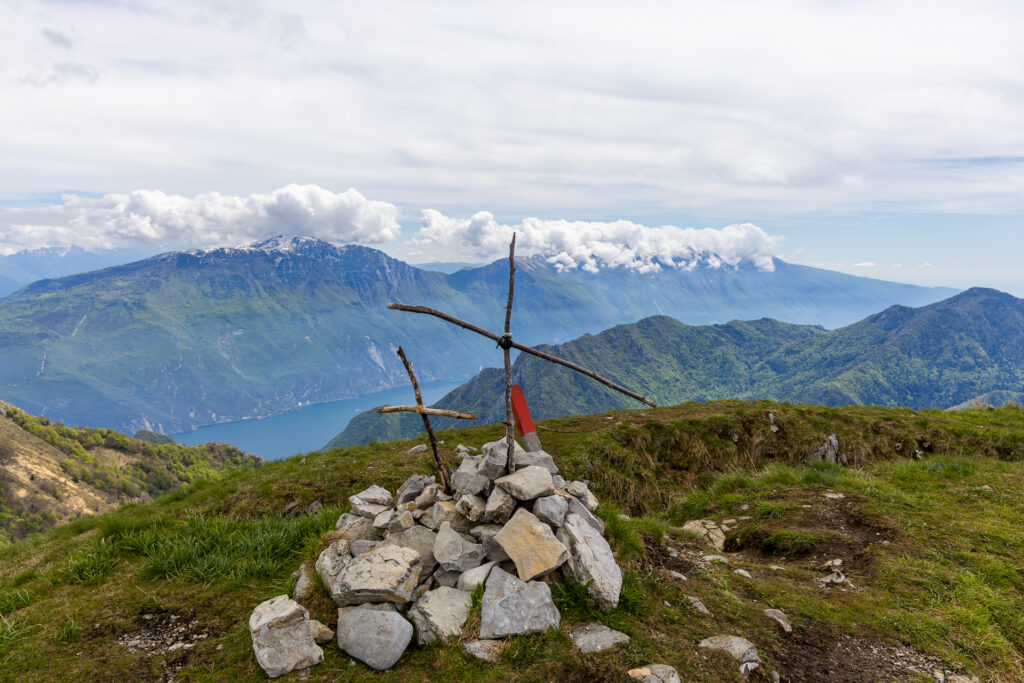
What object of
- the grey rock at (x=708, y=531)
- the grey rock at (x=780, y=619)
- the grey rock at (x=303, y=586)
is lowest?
the grey rock at (x=708, y=531)

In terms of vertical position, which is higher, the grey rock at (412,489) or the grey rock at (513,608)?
the grey rock at (412,489)

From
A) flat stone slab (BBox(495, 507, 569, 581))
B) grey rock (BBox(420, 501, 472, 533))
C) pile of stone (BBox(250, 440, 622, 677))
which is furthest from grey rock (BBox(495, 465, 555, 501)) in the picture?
grey rock (BBox(420, 501, 472, 533))

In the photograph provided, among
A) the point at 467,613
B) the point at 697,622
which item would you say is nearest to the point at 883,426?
the point at 697,622

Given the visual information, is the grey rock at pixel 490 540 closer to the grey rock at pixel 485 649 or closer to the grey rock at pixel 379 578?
the grey rock at pixel 379 578

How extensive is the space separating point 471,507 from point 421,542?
98 centimetres

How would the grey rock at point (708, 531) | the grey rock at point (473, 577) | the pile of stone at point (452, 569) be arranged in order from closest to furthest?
1. the pile of stone at point (452, 569)
2. the grey rock at point (473, 577)
3. the grey rock at point (708, 531)

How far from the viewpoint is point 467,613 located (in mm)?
6355

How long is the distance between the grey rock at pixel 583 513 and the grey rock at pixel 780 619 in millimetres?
2955

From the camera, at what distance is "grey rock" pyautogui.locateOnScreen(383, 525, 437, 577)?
713 centimetres

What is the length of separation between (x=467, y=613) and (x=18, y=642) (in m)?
6.59

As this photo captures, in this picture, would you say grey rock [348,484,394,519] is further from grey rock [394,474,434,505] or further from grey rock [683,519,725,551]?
grey rock [683,519,725,551]

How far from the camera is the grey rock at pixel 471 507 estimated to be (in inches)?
296

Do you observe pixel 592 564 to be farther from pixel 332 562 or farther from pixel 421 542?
pixel 332 562

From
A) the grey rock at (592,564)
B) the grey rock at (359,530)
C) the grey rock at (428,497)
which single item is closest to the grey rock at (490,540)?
the grey rock at (592,564)
